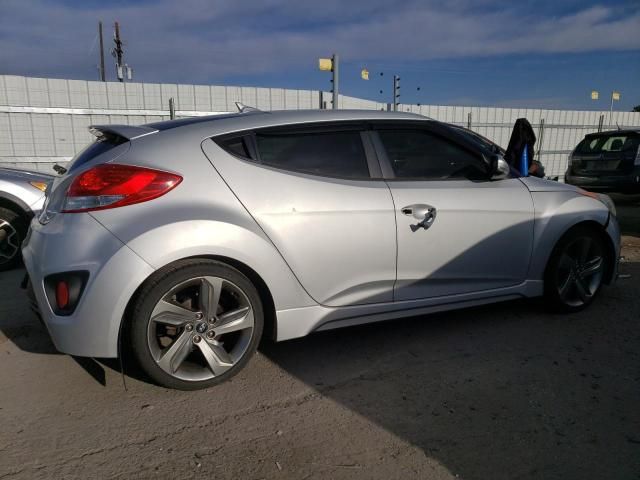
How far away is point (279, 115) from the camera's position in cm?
311

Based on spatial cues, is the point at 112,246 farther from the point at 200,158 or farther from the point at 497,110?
the point at 497,110

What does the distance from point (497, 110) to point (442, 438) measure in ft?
46.8

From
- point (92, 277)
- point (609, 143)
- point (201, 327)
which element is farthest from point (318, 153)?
point (609, 143)

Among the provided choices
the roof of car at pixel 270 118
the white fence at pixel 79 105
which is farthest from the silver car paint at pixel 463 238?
the white fence at pixel 79 105

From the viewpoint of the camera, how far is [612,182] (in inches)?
402

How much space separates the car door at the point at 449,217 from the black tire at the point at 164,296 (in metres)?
0.98

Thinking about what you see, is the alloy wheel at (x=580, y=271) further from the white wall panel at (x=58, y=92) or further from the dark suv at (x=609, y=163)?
the white wall panel at (x=58, y=92)

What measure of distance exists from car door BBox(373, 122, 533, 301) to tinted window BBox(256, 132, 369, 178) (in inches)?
6.9

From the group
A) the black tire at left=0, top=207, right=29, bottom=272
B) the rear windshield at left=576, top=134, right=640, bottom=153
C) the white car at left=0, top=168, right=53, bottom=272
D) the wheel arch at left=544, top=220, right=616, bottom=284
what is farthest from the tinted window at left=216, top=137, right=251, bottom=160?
the rear windshield at left=576, top=134, right=640, bottom=153

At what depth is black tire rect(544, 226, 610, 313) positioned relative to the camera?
12.5 feet

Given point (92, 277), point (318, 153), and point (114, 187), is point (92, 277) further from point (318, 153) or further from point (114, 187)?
point (318, 153)

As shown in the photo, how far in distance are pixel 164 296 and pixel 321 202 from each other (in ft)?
3.26

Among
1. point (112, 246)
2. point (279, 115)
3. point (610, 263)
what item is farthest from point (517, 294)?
point (112, 246)

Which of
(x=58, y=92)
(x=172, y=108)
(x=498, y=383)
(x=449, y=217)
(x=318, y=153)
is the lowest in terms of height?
(x=498, y=383)
